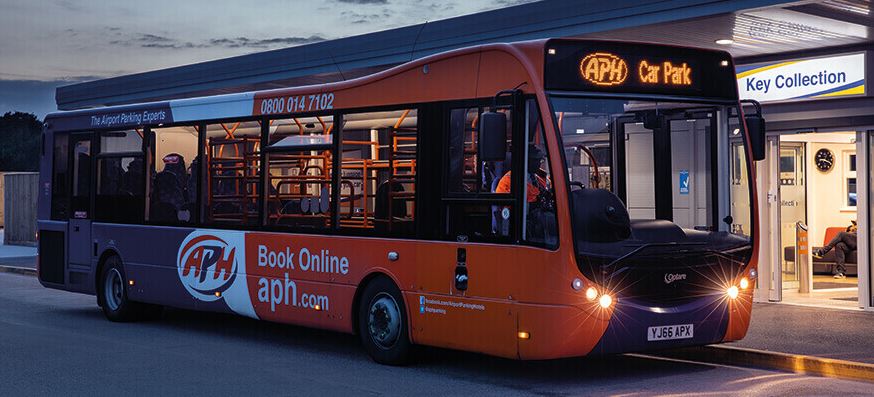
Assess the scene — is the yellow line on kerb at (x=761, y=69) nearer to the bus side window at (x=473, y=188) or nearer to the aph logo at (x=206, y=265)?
the bus side window at (x=473, y=188)

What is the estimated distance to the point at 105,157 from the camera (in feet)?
53.9

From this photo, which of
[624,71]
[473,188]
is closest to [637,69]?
[624,71]

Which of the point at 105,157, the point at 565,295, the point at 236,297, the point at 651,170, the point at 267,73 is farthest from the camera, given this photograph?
the point at 267,73

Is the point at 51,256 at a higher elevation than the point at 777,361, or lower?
higher

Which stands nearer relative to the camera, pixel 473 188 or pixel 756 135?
pixel 473 188

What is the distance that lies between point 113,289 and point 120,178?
148cm

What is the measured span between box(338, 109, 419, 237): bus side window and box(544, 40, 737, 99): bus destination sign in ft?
5.82

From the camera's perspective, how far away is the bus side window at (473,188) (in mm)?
10180

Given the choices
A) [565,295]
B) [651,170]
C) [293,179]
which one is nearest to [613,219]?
[565,295]

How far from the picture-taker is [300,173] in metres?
12.9

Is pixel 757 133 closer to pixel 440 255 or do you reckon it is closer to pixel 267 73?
pixel 440 255

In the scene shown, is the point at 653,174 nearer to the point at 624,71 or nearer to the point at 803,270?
the point at 624,71

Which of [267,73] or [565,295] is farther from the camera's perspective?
[267,73]

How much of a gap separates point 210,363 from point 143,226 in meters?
4.21
